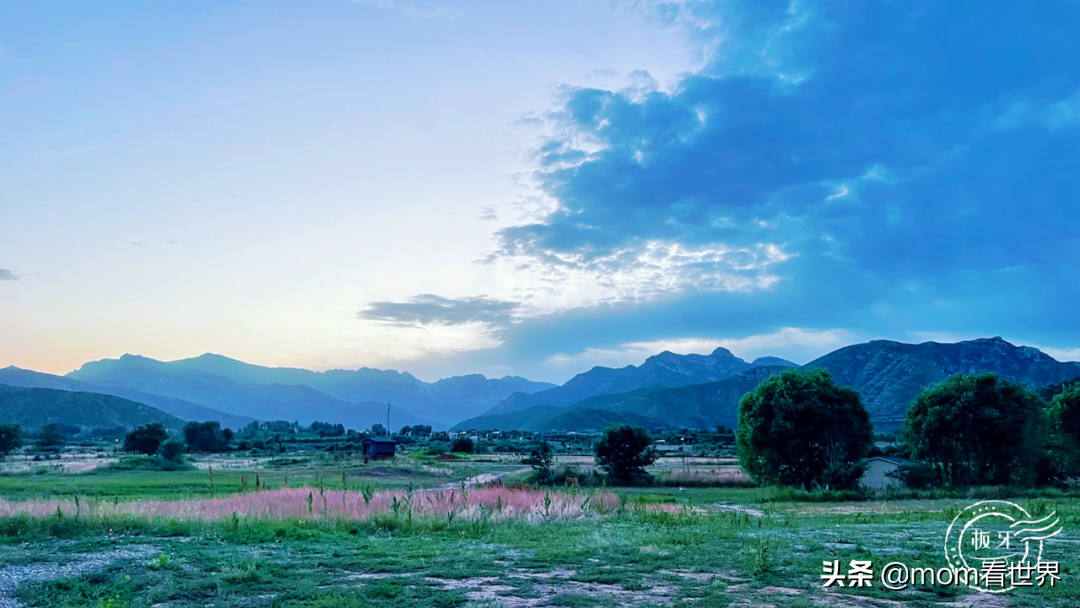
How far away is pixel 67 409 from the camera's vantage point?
159000 mm

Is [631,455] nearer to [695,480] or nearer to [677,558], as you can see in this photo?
[695,480]

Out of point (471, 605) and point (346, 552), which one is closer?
point (471, 605)

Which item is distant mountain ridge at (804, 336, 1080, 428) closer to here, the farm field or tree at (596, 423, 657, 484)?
tree at (596, 423, 657, 484)

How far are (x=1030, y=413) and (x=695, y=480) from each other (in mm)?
19624

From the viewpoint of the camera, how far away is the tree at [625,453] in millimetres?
48094

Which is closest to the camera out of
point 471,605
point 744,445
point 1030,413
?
point 471,605

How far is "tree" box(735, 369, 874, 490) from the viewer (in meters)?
40.4

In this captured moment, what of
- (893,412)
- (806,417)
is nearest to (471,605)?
(806,417)

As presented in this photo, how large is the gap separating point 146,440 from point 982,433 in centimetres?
7777

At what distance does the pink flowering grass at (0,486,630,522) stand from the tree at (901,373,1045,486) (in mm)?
28620

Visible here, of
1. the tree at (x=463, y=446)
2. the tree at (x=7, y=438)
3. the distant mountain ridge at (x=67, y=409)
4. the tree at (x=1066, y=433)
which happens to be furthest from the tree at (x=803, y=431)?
the distant mountain ridge at (x=67, y=409)

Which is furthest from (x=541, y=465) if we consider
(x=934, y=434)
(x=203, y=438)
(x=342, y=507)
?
(x=203, y=438)

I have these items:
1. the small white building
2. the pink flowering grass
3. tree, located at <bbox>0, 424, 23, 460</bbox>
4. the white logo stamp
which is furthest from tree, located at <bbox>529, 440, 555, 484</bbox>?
tree, located at <bbox>0, 424, 23, 460</bbox>

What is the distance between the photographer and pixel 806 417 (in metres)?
Answer: 40.8
